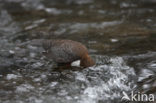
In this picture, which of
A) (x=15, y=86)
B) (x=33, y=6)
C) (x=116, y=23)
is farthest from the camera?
(x=33, y=6)

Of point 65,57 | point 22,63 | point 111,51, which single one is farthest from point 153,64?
point 22,63

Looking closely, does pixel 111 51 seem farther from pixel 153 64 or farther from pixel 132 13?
pixel 132 13

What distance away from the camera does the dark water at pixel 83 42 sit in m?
4.88

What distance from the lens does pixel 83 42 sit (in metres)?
6.94

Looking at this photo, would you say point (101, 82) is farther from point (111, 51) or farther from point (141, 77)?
point (111, 51)

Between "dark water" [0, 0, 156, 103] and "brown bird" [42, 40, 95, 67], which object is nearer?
"dark water" [0, 0, 156, 103]

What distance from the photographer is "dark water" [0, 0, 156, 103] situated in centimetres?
488

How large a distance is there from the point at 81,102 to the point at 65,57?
3.89ft

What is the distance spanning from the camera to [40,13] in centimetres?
905

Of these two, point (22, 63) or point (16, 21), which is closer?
point (22, 63)

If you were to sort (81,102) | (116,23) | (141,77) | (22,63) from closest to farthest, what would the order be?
(81,102), (141,77), (22,63), (116,23)

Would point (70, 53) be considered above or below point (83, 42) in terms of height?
above

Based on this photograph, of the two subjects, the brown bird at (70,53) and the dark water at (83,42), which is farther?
the brown bird at (70,53)

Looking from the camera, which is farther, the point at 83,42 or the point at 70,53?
the point at 83,42
